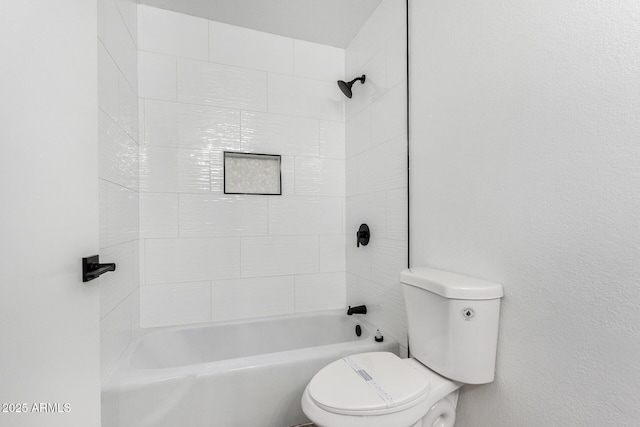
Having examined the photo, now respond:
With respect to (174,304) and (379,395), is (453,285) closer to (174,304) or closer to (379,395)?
(379,395)

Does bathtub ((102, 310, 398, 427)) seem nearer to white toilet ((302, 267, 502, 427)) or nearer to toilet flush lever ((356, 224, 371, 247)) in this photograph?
white toilet ((302, 267, 502, 427))

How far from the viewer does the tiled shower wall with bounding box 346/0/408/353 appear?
58.9 inches

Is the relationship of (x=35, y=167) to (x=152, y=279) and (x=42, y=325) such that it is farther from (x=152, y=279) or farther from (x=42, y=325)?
(x=152, y=279)

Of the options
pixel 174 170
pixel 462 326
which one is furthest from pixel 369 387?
pixel 174 170

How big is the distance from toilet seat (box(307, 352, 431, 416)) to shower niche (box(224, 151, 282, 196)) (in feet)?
4.07

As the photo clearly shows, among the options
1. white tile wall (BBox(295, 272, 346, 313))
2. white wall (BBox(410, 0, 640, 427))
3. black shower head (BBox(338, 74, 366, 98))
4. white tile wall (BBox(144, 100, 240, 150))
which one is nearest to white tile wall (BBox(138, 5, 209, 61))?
white tile wall (BBox(144, 100, 240, 150))

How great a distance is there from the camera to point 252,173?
194cm

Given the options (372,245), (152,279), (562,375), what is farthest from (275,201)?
(562,375)

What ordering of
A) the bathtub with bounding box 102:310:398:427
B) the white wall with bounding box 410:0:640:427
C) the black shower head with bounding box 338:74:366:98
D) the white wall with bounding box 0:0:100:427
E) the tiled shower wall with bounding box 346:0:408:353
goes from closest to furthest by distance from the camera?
the white wall with bounding box 0:0:100:427, the white wall with bounding box 410:0:640:427, the bathtub with bounding box 102:310:398:427, the tiled shower wall with bounding box 346:0:408:353, the black shower head with bounding box 338:74:366:98

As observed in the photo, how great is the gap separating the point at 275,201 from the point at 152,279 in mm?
919

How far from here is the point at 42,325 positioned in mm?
587

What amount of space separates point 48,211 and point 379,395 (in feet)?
3.43

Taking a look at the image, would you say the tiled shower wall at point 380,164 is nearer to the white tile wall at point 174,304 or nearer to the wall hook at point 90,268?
the white tile wall at point 174,304

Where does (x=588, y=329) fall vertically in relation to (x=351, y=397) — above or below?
above
